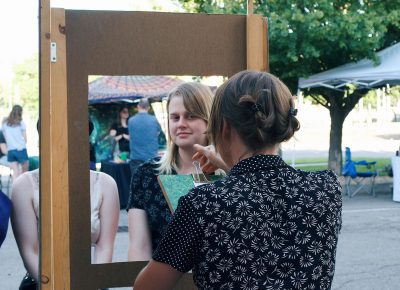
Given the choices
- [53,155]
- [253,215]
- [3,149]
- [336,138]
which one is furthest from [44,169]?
[336,138]

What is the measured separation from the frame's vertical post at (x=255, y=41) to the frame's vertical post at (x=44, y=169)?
834 mm

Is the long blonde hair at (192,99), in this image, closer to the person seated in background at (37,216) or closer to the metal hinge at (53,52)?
the person seated in background at (37,216)

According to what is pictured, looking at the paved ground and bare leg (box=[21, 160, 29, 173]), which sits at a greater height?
bare leg (box=[21, 160, 29, 173])

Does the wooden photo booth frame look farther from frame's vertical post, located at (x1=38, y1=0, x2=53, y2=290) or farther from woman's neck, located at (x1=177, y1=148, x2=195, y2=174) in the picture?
woman's neck, located at (x1=177, y1=148, x2=195, y2=174)

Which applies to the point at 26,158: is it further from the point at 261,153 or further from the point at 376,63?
the point at 261,153

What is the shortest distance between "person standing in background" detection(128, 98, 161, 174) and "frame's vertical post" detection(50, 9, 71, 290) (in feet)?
1.09

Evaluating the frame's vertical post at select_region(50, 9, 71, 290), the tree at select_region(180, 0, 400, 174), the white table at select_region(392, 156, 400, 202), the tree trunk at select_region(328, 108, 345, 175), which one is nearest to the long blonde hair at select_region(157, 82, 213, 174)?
the frame's vertical post at select_region(50, 9, 71, 290)

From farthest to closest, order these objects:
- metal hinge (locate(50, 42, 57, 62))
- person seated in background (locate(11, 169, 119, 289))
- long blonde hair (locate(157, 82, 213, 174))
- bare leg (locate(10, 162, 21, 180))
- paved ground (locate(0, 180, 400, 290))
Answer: bare leg (locate(10, 162, 21, 180)) < paved ground (locate(0, 180, 400, 290)) < long blonde hair (locate(157, 82, 213, 174)) < person seated in background (locate(11, 169, 119, 289)) < metal hinge (locate(50, 42, 57, 62))

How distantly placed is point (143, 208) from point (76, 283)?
1.27ft

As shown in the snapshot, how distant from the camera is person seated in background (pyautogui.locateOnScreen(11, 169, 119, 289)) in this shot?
8.52 feet

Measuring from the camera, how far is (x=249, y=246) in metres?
1.65

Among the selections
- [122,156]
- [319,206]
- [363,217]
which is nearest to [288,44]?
[363,217]

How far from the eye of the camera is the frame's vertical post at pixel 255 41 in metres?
2.77

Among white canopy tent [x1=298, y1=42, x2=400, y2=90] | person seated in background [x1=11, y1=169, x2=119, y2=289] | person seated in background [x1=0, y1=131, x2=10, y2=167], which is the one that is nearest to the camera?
person seated in background [x1=11, y1=169, x2=119, y2=289]
